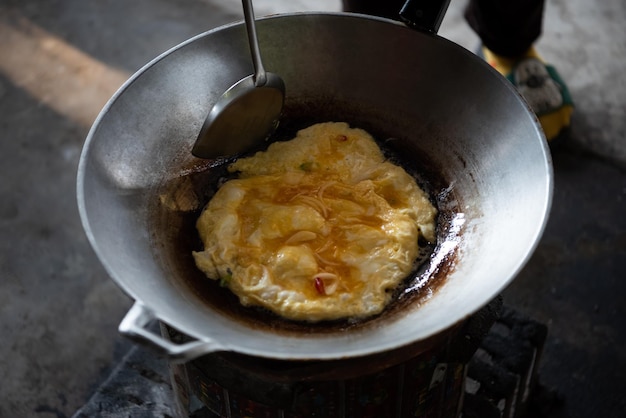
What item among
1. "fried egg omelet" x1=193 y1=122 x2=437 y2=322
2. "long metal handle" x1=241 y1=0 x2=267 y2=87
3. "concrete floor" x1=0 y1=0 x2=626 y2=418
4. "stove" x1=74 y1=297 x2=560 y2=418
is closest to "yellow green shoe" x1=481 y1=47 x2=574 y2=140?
"concrete floor" x1=0 y1=0 x2=626 y2=418

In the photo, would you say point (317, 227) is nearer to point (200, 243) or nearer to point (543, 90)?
point (200, 243)

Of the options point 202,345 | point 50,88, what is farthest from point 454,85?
point 50,88

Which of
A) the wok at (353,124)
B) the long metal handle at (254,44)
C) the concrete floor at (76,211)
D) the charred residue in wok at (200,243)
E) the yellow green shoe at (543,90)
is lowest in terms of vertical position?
the concrete floor at (76,211)

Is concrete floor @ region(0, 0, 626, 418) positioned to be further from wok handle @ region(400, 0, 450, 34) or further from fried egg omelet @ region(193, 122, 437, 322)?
wok handle @ region(400, 0, 450, 34)

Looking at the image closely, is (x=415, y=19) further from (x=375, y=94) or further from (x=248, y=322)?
A: (x=248, y=322)

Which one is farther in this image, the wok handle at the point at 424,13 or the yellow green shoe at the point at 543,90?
the yellow green shoe at the point at 543,90

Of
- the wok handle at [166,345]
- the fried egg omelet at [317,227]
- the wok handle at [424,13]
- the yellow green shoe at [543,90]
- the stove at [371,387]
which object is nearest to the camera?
the wok handle at [166,345]

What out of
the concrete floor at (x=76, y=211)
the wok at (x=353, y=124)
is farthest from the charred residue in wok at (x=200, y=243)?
the concrete floor at (x=76, y=211)

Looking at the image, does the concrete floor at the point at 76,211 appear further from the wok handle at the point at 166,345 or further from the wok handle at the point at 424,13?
the wok handle at the point at 166,345
